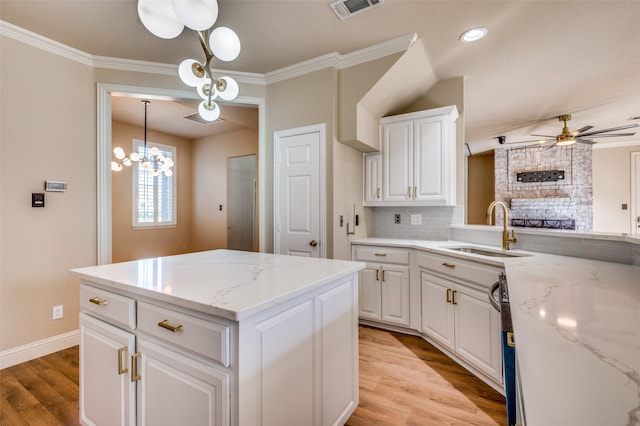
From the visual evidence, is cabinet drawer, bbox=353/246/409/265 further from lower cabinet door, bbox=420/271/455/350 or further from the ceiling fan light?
the ceiling fan light

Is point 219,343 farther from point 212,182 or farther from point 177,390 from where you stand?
point 212,182

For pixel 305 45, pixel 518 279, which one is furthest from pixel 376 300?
pixel 305 45

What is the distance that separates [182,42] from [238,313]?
2608 millimetres

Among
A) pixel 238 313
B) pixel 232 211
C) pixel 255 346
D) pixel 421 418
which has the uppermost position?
pixel 232 211

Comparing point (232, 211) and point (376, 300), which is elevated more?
point (232, 211)

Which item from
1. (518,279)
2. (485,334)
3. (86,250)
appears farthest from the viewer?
(86,250)

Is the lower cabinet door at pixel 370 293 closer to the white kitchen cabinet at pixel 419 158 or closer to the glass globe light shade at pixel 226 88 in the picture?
the white kitchen cabinet at pixel 419 158

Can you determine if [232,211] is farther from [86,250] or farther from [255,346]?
[255,346]

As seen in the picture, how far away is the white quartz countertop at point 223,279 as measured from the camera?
1014 millimetres

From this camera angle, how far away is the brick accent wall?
20.3 feet

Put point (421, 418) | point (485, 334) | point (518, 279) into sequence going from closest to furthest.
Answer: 1. point (518, 279)
2. point (421, 418)
3. point (485, 334)

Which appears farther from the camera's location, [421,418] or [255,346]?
[421,418]

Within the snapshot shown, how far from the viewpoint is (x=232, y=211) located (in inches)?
224

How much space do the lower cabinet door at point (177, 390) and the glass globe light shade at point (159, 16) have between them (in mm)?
1632
